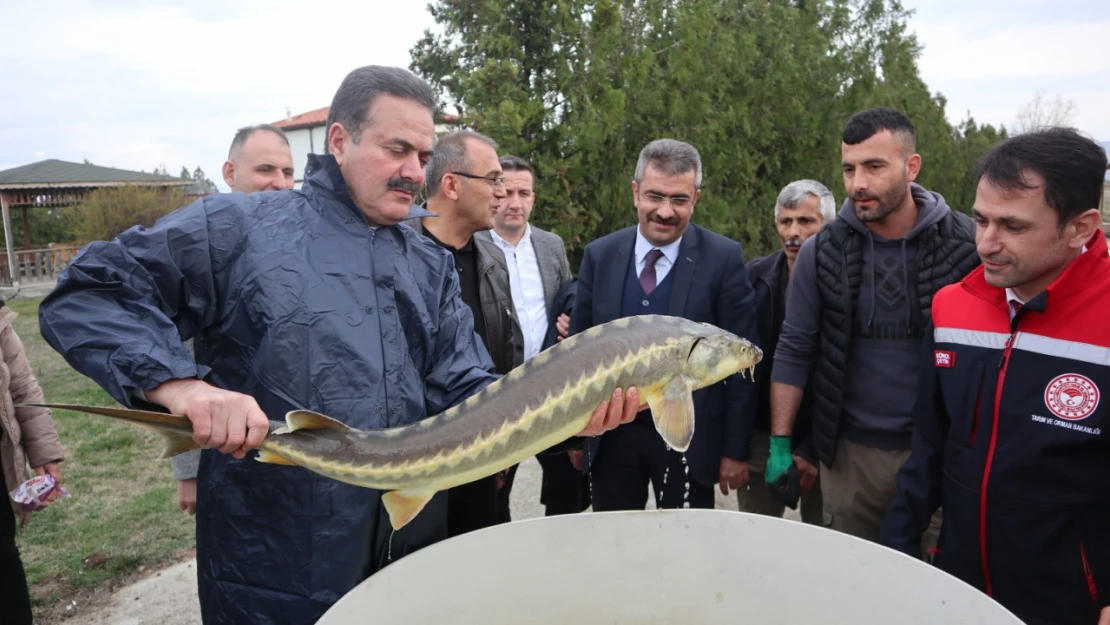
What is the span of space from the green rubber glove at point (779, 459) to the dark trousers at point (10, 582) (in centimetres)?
354

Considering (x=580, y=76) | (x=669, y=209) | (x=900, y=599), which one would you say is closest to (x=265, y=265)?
(x=900, y=599)

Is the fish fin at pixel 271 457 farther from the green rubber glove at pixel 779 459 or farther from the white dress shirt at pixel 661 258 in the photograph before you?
the green rubber glove at pixel 779 459

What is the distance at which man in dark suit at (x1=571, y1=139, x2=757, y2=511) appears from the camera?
4035 millimetres

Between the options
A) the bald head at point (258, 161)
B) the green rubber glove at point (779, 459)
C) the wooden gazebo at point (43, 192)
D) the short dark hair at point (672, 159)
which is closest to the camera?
the green rubber glove at point (779, 459)

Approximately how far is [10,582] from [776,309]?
407cm

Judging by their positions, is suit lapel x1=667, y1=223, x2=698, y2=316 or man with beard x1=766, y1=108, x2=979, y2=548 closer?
man with beard x1=766, y1=108, x2=979, y2=548

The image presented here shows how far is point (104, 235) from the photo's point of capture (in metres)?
28.6

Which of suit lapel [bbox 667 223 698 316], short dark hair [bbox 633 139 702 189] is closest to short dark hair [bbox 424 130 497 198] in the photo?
short dark hair [bbox 633 139 702 189]

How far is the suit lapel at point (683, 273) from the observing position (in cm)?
397

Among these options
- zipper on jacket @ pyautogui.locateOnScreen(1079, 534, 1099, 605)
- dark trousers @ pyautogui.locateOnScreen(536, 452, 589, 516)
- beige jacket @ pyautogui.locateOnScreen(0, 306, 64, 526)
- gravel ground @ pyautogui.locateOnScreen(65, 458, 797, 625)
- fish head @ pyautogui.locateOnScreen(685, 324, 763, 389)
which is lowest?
gravel ground @ pyautogui.locateOnScreen(65, 458, 797, 625)

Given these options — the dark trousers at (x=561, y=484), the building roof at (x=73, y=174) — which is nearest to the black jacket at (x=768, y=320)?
the dark trousers at (x=561, y=484)

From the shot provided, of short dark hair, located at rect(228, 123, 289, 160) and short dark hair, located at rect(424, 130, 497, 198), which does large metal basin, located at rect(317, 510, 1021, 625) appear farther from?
short dark hair, located at rect(228, 123, 289, 160)

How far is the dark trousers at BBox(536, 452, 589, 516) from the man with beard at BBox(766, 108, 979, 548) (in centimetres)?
135

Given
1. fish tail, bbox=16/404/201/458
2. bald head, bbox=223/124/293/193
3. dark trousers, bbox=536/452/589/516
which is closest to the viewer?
fish tail, bbox=16/404/201/458
